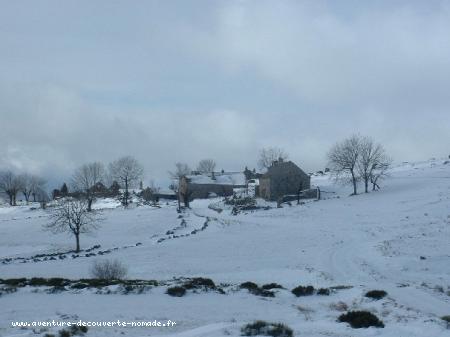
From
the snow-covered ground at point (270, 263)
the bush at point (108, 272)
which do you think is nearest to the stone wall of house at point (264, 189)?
the snow-covered ground at point (270, 263)

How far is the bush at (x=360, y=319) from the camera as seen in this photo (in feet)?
41.9

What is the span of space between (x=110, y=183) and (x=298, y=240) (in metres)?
106

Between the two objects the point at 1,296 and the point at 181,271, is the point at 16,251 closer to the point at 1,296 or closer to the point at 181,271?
the point at 181,271

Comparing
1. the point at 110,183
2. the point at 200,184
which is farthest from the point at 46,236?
the point at 110,183

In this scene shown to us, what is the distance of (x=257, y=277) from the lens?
2678 centimetres

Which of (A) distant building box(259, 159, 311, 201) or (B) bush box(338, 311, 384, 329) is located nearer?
(B) bush box(338, 311, 384, 329)

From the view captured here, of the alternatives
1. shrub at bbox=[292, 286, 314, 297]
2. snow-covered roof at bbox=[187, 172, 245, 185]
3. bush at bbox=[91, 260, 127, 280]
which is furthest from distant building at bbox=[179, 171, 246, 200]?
shrub at bbox=[292, 286, 314, 297]

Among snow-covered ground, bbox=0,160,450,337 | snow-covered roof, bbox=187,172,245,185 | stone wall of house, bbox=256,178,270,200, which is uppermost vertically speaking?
snow-covered roof, bbox=187,172,245,185

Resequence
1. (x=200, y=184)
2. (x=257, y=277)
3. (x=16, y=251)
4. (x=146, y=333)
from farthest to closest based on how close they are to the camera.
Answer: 1. (x=200, y=184)
2. (x=16, y=251)
3. (x=257, y=277)
4. (x=146, y=333)

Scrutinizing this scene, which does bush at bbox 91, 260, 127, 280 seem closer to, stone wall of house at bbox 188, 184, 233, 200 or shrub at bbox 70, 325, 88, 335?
shrub at bbox 70, 325, 88, 335

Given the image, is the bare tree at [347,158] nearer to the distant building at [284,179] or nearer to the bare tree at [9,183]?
the distant building at [284,179]

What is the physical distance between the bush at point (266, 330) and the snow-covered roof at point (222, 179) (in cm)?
10161

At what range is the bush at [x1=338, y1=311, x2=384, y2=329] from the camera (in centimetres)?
1276

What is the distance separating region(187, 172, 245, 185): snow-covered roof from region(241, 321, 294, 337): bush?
102m
